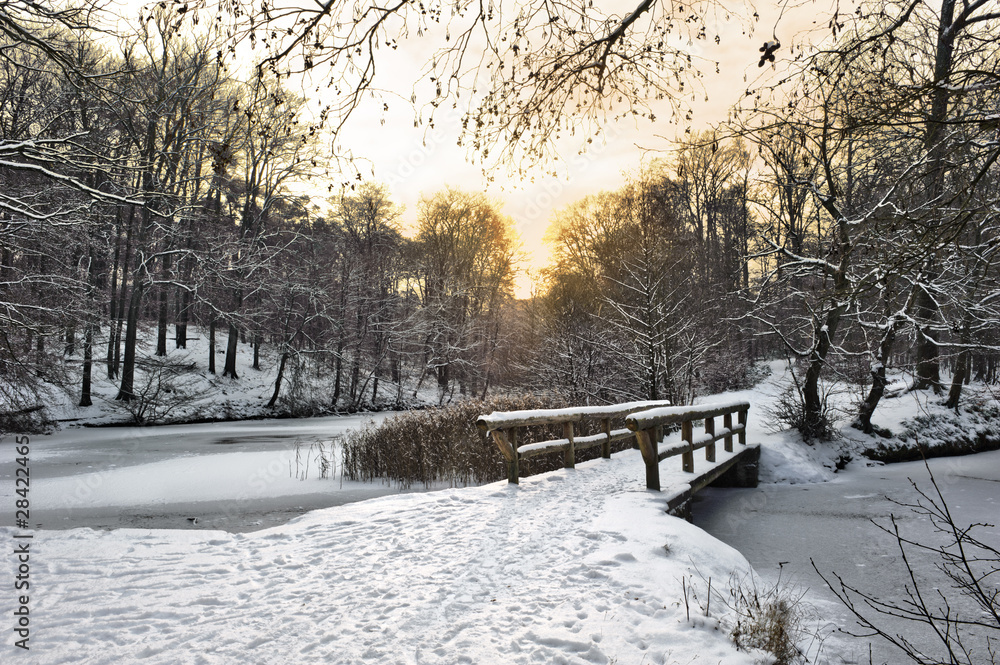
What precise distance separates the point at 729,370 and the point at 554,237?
11.8 metres

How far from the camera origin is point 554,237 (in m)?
29.0

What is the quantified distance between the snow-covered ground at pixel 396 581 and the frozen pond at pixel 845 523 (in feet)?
3.51

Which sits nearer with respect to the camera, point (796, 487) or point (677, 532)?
point (677, 532)

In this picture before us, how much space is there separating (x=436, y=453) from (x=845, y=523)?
627 centimetres

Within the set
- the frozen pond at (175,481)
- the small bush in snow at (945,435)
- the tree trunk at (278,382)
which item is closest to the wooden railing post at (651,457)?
the frozen pond at (175,481)

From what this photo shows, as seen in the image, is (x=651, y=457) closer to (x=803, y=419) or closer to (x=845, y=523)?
(x=845, y=523)

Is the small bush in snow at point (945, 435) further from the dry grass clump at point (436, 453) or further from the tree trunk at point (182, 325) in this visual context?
the tree trunk at point (182, 325)

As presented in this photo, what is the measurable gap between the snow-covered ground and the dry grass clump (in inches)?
82.0

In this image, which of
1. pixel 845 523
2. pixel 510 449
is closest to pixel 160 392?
pixel 510 449

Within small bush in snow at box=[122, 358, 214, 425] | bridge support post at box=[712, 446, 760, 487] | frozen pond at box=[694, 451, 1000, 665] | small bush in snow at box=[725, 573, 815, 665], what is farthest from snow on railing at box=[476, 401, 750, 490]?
small bush in snow at box=[122, 358, 214, 425]

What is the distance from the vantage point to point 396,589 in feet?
12.9

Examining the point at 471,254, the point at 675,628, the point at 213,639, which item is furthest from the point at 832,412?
the point at 471,254

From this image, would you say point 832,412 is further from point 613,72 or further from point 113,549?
point 113,549

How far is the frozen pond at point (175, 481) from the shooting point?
715 centimetres
